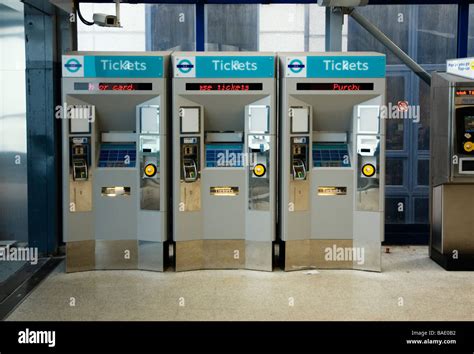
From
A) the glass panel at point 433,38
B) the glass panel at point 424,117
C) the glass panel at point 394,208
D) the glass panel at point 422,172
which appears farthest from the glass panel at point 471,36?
the glass panel at point 394,208

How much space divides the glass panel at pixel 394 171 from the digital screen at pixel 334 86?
7.03 ft

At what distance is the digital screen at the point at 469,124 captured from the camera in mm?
6934

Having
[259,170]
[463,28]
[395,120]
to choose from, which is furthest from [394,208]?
[259,170]

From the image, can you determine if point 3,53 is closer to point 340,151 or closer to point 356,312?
point 340,151

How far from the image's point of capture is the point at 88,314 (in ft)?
18.3

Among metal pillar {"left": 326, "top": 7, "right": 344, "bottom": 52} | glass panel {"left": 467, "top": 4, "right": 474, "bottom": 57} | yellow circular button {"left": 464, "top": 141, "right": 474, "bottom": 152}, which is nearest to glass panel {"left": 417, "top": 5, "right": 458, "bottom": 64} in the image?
glass panel {"left": 467, "top": 4, "right": 474, "bottom": 57}

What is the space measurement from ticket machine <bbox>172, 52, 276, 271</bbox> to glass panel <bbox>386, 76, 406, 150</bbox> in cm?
234

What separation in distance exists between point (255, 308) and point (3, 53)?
3.85 m

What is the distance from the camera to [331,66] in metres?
6.80

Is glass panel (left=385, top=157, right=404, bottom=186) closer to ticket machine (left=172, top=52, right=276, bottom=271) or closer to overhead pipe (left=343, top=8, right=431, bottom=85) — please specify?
overhead pipe (left=343, top=8, right=431, bottom=85)

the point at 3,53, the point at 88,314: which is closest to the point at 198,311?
the point at 88,314

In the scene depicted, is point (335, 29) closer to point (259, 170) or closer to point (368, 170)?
point (368, 170)

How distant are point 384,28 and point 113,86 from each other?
150 inches

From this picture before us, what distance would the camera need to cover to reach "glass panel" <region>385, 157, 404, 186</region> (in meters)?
8.78
